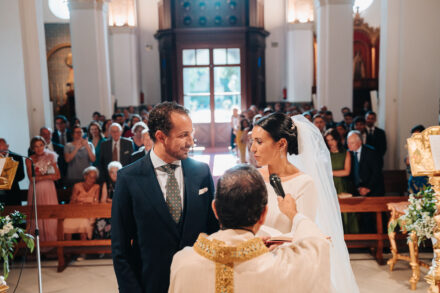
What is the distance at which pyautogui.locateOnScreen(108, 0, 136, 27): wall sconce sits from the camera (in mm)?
15773

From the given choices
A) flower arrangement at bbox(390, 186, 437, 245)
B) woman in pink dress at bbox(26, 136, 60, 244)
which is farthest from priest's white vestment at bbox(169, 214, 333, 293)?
woman in pink dress at bbox(26, 136, 60, 244)

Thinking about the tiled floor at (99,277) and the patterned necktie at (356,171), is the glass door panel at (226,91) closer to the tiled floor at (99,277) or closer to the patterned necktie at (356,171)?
the patterned necktie at (356,171)

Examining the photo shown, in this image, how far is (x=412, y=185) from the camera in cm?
555

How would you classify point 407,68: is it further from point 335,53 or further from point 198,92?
point 198,92

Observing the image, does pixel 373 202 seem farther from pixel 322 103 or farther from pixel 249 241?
pixel 322 103

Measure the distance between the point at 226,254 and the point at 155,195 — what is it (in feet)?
2.62

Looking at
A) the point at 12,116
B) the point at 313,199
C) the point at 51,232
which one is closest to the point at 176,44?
the point at 12,116

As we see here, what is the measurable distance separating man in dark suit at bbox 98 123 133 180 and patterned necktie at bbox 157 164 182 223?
433 cm

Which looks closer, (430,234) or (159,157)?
(159,157)

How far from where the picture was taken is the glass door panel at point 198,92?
15.8 meters

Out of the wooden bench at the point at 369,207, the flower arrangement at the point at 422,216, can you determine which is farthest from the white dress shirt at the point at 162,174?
the wooden bench at the point at 369,207

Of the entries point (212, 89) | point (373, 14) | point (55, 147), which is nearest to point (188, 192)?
point (55, 147)

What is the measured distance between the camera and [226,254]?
5.20ft

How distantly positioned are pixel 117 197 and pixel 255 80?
13.8 meters
